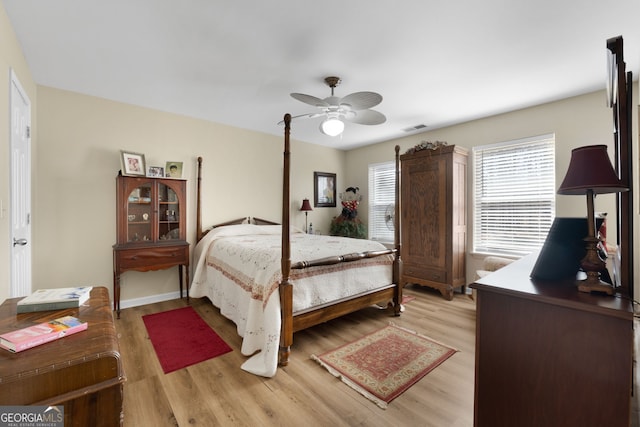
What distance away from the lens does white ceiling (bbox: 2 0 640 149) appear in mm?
1916

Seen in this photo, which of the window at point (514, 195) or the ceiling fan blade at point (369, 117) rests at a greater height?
the ceiling fan blade at point (369, 117)

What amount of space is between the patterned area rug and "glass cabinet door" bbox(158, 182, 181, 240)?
2.52 m

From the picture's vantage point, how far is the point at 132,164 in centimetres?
345

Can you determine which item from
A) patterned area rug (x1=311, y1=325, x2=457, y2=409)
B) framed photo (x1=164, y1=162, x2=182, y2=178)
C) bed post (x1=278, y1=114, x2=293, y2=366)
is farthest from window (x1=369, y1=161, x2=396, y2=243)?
framed photo (x1=164, y1=162, x2=182, y2=178)

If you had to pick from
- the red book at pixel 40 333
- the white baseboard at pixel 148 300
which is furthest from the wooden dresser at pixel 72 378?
the white baseboard at pixel 148 300

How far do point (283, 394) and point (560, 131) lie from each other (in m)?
4.12

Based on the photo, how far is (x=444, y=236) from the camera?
3.92m

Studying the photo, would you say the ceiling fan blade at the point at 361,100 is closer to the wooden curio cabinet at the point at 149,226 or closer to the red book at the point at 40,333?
the red book at the point at 40,333

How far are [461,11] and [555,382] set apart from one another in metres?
2.19

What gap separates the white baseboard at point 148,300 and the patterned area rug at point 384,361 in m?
2.50

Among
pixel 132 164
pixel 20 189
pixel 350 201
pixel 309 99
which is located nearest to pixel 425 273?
pixel 350 201

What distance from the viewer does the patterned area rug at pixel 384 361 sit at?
6.49ft

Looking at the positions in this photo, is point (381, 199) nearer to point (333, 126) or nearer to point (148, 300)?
point (333, 126)

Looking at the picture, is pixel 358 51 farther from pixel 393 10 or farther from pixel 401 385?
pixel 401 385
